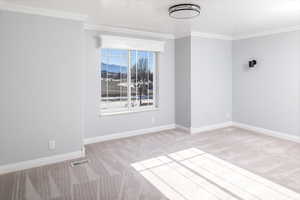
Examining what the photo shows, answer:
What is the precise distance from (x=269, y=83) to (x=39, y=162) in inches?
196

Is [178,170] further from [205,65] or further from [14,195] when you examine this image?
[205,65]

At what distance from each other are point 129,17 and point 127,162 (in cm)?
249

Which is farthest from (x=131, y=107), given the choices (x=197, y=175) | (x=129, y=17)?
(x=197, y=175)

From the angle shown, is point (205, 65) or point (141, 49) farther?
point (205, 65)

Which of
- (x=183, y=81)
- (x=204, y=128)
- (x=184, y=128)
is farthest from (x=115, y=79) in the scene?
(x=204, y=128)

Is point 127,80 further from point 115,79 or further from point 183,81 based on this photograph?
point 183,81

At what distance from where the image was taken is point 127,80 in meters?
4.83

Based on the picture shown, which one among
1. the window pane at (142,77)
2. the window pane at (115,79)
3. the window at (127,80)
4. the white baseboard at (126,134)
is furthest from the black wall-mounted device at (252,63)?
the window pane at (115,79)

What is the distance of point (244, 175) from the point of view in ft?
9.53

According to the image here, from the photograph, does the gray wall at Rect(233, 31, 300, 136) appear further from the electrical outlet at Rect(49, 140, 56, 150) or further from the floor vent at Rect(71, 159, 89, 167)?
the electrical outlet at Rect(49, 140, 56, 150)

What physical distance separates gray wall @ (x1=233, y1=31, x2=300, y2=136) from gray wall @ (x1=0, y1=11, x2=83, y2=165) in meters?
4.02

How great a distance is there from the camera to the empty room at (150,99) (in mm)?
2814

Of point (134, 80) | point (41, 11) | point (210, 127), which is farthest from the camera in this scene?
point (210, 127)

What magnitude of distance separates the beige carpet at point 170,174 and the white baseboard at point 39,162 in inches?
4.2
